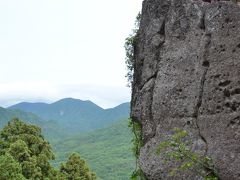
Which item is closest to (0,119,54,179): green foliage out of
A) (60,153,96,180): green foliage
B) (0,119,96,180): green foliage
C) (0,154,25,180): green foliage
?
(0,119,96,180): green foliage

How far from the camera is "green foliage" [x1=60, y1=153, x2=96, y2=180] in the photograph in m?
39.8

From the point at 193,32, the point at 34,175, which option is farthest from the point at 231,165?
the point at 34,175

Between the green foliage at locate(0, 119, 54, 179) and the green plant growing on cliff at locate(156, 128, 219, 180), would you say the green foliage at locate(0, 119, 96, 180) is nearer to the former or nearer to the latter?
the green foliage at locate(0, 119, 54, 179)

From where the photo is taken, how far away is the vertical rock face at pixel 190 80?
413 inches

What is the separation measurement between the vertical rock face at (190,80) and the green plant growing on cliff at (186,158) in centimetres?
17

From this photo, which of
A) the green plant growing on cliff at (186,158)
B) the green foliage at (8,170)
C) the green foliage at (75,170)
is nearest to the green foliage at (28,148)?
the green foliage at (75,170)

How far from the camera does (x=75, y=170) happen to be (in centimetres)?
4038

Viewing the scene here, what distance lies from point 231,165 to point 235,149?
0.34 metres

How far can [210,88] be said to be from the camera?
1101 centimetres

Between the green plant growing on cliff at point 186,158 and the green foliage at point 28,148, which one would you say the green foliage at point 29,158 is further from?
the green plant growing on cliff at point 186,158

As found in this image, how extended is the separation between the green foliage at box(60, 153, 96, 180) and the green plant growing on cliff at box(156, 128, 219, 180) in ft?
95.2

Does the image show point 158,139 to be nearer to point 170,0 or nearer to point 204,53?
point 204,53

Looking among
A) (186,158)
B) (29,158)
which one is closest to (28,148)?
(29,158)

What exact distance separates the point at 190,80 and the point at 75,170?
30041 millimetres
